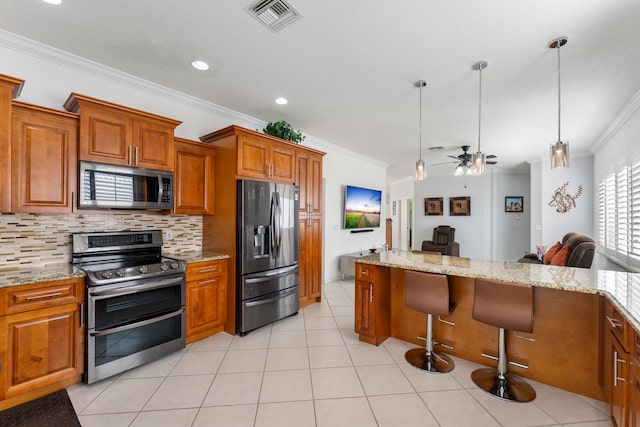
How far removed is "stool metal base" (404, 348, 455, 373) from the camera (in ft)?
8.08

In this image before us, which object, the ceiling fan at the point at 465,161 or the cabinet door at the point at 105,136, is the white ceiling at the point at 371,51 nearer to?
the cabinet door at the point at 105,136

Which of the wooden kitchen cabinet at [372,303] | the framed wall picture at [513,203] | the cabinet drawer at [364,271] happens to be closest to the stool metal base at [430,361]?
the wooden kitchen cabinet at [372,303]

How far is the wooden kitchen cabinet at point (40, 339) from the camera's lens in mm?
1886

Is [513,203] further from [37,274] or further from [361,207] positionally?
[37,274]

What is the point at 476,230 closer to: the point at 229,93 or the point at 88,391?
the point at 229,93

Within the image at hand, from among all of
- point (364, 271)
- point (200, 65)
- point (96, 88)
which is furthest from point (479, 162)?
point (96, 88)

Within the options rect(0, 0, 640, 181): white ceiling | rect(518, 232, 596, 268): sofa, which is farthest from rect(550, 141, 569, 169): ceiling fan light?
rect(518, 232, 596, 268): sofa

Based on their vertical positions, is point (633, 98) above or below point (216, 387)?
above

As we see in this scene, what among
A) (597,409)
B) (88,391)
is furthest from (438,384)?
(88,391)

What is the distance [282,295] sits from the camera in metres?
3.51

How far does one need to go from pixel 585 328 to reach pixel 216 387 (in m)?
2.82

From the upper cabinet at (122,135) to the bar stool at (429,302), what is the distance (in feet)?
8.56

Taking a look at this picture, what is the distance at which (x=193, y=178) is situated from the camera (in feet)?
10.4

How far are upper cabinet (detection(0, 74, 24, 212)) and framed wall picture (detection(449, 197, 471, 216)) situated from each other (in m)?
8.75
